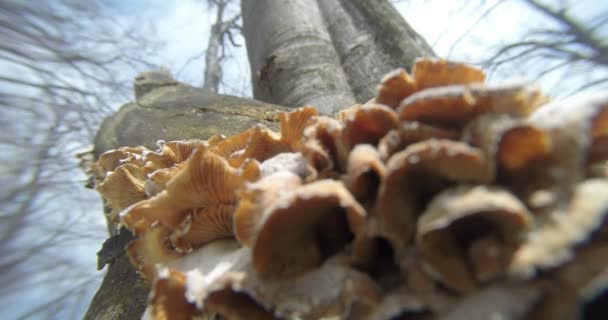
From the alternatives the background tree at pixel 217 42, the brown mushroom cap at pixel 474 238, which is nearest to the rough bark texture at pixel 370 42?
the brown mushroom cap at pixel 474 238

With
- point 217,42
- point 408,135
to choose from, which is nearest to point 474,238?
point 408,135

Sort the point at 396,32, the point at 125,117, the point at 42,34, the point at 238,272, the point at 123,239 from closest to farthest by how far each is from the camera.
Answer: the point at 238,272 < the point at 123,239 < the point at 125,117 < the point at 396,32 < the point at 42,34

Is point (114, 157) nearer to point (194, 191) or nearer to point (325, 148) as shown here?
point (194, 191)

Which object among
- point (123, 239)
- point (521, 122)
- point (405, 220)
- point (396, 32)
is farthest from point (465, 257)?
point (396, 32)

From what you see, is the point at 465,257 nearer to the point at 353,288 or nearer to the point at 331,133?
the point at 353,288

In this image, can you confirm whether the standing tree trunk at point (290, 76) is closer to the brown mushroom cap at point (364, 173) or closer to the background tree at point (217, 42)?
the brown mushroom cap at point (364, 173)

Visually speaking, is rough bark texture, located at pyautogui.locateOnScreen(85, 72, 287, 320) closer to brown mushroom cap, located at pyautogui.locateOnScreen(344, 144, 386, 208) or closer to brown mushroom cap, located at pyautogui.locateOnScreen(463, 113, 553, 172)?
brown mushroom cap, located at pyautogui.locateOnScreen(344, 144, 386, 208)
